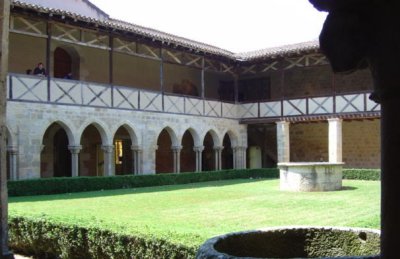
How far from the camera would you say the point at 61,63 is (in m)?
19.3

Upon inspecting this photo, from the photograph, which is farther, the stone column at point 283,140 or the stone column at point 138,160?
the stone column at point 283,140

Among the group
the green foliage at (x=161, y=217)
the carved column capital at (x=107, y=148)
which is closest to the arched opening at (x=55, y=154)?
the carved column capital at (x=107, y=148)

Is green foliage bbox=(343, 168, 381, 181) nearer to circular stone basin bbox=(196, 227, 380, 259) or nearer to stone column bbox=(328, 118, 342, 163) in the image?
stone column bbox=(328, 118, 342, 163)

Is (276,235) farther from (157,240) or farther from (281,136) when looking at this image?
(281,136)

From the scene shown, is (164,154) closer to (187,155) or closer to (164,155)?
(164,155)

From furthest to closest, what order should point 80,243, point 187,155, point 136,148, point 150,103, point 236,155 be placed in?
1. point 187,155
2. point 236,155
3. point 150,103
4. point 136,148
5. point 80,243

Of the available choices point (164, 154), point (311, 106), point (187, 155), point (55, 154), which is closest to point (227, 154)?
point (187, 155)

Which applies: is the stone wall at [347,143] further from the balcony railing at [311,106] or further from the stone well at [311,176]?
the stone well at [311,176]

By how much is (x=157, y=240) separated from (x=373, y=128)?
65.9ft

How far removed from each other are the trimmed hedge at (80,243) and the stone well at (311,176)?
28.2 feet

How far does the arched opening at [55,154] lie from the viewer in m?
19.6

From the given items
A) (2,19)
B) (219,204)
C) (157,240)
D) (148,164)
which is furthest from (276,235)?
(148,164)

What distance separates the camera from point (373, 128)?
23.5 metres

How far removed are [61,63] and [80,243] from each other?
1367 cm
